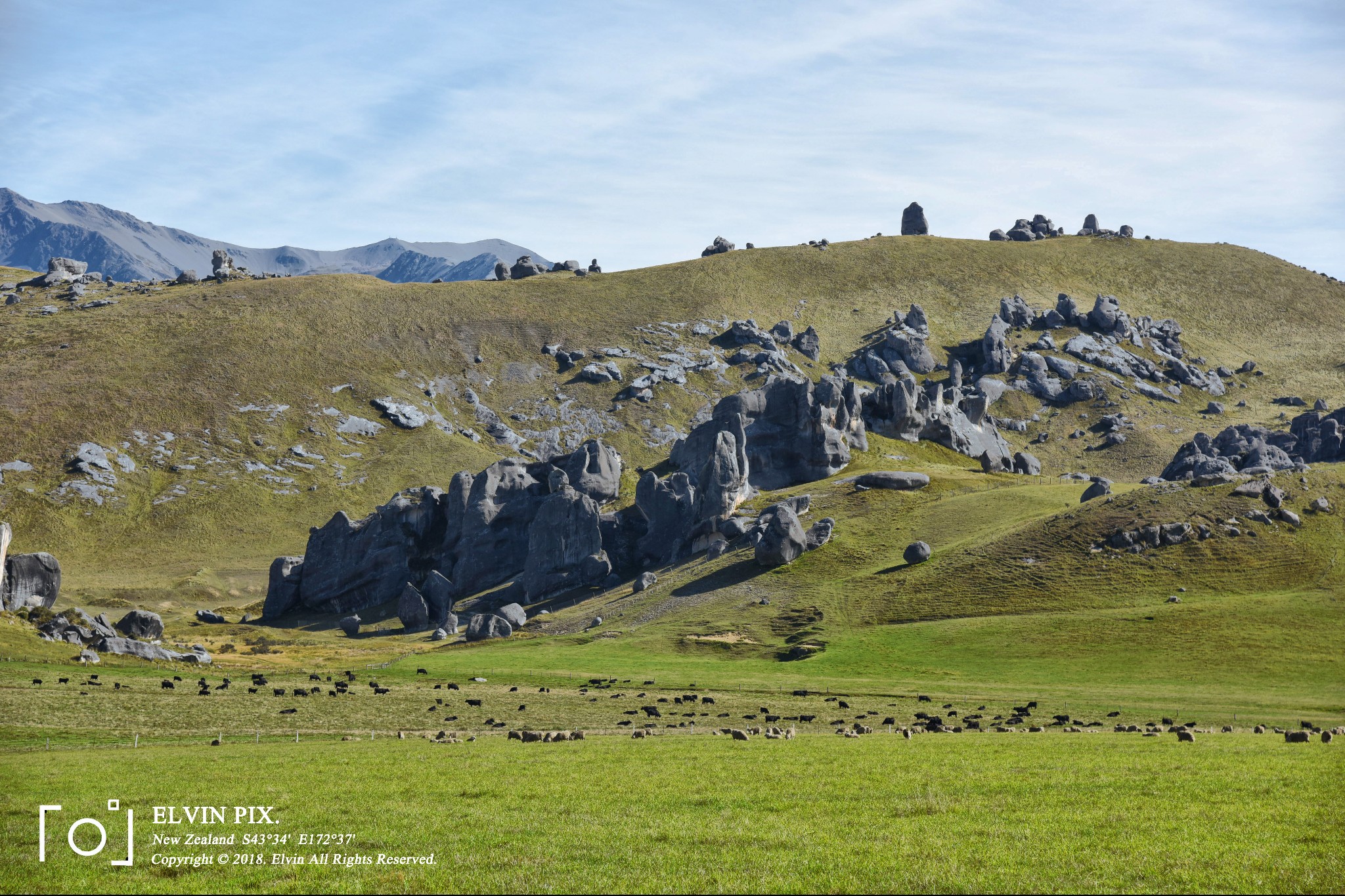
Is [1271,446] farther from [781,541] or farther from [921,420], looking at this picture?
[781,541]

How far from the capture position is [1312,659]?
77.1 m

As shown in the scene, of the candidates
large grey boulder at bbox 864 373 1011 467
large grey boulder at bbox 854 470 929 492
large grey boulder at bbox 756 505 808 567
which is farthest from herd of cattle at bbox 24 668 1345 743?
large grey boulder at bbox 864 373 1011 467

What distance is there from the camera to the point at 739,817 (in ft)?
83.6

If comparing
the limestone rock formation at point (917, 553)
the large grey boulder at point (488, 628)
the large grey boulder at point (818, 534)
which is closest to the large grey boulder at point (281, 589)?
the large grey boulder at point (488, 628)

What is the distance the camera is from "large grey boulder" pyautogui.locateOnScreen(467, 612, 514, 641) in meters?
116

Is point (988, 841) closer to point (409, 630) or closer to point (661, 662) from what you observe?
point (661, 662)

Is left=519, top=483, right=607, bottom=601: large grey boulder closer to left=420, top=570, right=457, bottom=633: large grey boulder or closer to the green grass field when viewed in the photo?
left=420, top=570, right=457, bottom=633: large grey boulder

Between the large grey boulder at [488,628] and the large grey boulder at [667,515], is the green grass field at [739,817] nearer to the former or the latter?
the large grey boulder at [488,628]

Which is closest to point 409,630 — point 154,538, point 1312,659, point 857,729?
point 154,538

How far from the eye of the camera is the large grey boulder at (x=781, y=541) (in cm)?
12031

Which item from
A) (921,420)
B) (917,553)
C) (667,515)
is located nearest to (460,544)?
(667,515)

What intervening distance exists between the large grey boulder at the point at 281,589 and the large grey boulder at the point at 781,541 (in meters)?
69.7

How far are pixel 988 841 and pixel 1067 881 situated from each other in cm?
303

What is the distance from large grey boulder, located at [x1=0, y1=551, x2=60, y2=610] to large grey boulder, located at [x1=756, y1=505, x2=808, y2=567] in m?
74.9
